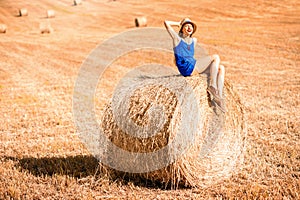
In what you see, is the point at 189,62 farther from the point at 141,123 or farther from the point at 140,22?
the point at 140,22

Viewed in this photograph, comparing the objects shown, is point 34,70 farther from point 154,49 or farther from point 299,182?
point 299,182

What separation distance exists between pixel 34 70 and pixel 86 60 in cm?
260

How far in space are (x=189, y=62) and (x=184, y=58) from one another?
4.0 inches

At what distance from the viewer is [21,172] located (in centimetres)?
567

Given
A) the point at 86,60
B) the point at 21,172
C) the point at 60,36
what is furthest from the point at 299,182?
the point at 60,36

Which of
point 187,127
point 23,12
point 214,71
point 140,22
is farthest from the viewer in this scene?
point 23,12

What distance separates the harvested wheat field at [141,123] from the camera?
17.1 ft

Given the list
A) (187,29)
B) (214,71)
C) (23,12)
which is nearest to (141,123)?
(214,71)

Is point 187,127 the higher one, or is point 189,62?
point 189,62

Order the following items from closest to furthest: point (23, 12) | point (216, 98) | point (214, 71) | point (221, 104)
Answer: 1. point (214, 71)
2. point (216, 98)
3. point (221, 104)
4. point (23, 12)

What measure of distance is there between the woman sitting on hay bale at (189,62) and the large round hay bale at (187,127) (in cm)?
13

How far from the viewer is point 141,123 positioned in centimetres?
526

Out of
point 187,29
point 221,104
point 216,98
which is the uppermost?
point 187,29

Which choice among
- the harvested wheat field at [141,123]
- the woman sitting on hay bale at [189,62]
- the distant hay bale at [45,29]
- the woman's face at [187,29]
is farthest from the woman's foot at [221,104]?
the distant hay bale at [45,29]
